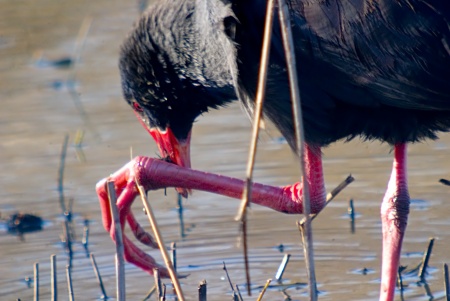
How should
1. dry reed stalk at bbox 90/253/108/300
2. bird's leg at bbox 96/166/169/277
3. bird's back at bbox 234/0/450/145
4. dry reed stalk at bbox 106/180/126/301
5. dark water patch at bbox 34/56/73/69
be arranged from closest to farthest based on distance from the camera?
dry reed stalk at bbox 106/180/126/301 < bird's back at bbox 234/0/450/145 < dry reed stalk at bbox 90/253/108/300 < bird's leg at bbox 96/166/169/277 < dark water patch at bbox 34/56/73/69

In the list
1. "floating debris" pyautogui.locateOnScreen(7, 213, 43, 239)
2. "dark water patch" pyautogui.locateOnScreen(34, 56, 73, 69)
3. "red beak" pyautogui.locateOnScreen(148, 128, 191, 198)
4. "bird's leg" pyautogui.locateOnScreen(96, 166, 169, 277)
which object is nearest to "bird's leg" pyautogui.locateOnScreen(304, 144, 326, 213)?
"red beak" pyautogui.locateOnScreen(148, 128, 191, 198)

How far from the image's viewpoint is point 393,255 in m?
4.88

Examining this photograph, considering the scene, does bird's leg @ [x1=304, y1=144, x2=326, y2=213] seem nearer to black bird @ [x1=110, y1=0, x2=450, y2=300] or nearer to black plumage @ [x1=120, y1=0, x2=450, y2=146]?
black bird @ [x1=110, y1=0, x2=450, y2=300]

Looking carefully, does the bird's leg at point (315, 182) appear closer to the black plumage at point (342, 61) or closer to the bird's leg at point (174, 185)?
the bird's leg at point (174, 185)

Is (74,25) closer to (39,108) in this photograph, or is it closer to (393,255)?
(39,108)

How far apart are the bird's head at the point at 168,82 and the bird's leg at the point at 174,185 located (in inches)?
9.2

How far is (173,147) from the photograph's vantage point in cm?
544

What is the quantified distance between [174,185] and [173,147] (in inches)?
12.2

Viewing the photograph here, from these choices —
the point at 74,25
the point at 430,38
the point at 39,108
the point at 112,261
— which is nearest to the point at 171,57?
the point at 112,261

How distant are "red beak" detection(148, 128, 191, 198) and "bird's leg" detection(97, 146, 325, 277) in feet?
0.83

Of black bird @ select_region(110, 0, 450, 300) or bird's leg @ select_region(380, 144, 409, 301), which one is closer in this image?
black bird @ select_region(110, 0, 450, 300)

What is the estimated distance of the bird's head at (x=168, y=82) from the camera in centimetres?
495

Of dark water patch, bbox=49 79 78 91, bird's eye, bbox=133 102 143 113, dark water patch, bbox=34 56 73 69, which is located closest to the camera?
bird's eye, bbox=133 102 143 113

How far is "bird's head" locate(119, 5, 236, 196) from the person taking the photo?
4.95 m
